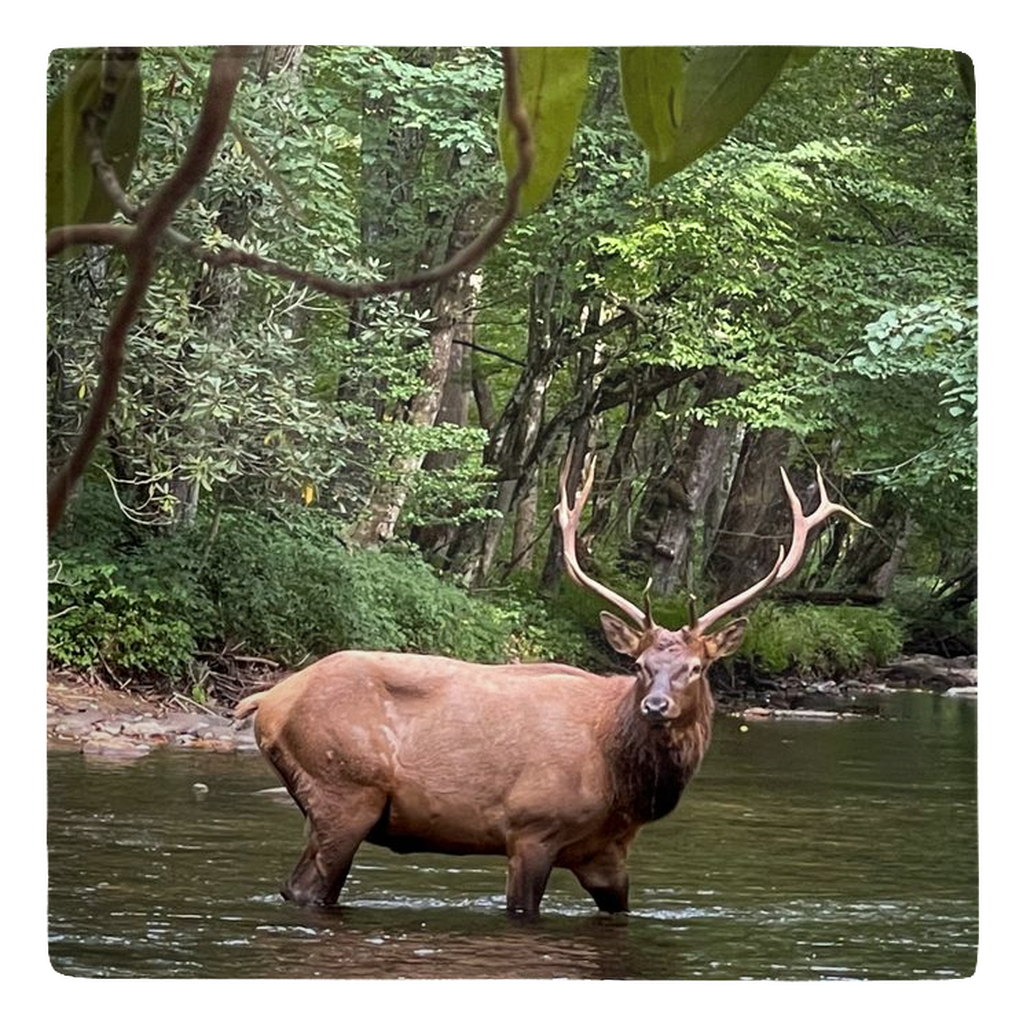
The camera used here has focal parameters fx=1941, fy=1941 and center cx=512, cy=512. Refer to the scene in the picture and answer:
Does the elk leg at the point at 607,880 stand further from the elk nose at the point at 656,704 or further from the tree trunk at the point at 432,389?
the tree trunk at the point at 432,389

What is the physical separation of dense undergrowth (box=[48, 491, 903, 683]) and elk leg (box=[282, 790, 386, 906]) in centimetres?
42

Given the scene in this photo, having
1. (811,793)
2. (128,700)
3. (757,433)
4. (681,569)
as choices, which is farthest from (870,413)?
(128,700)

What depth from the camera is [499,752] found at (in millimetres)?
4680

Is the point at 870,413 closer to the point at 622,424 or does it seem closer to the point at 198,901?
the point at 622,424

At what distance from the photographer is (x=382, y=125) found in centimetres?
418

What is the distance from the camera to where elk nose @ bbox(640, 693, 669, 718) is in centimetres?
440

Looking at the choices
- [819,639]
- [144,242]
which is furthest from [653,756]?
[144,242]

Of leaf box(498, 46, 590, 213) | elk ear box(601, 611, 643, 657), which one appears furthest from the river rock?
leaf box(498, 46, 590, 213)

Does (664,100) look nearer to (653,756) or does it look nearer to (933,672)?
(933,672)

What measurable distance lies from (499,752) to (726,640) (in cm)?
68

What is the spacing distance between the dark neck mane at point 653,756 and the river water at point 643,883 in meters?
0.04

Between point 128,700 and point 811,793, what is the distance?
61.3 inches

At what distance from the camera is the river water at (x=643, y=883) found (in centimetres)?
425

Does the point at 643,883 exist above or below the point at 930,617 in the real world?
below
